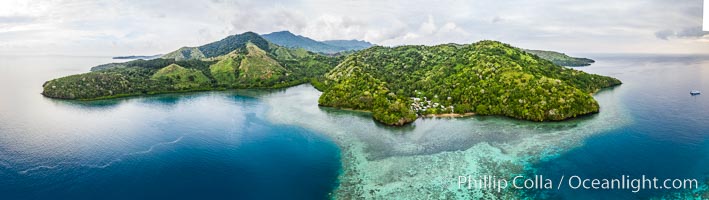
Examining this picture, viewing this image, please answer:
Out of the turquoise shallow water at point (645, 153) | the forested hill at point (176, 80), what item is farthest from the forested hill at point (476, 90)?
the forested hill at point (176, 80)

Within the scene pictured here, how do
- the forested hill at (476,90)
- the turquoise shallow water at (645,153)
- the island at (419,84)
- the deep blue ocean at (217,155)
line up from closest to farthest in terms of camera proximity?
the deep blue ocean at (217,155)
the turquoise shallow water at (645,153)
the forested hill at (476,90)
the island at (419,84)

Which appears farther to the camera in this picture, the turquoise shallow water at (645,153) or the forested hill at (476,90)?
the forested hill at (476,90)

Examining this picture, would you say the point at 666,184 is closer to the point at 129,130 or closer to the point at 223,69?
the point at 129,130

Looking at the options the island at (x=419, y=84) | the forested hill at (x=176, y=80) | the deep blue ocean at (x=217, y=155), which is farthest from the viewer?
the forested hill at (x=176, y=80)

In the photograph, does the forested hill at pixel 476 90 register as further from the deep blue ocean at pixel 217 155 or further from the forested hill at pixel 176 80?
the forested hill at pixel 176 80

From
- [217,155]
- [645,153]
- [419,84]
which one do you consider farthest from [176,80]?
[645,153]

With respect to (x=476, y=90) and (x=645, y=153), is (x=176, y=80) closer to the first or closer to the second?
(x=476, y=90)
